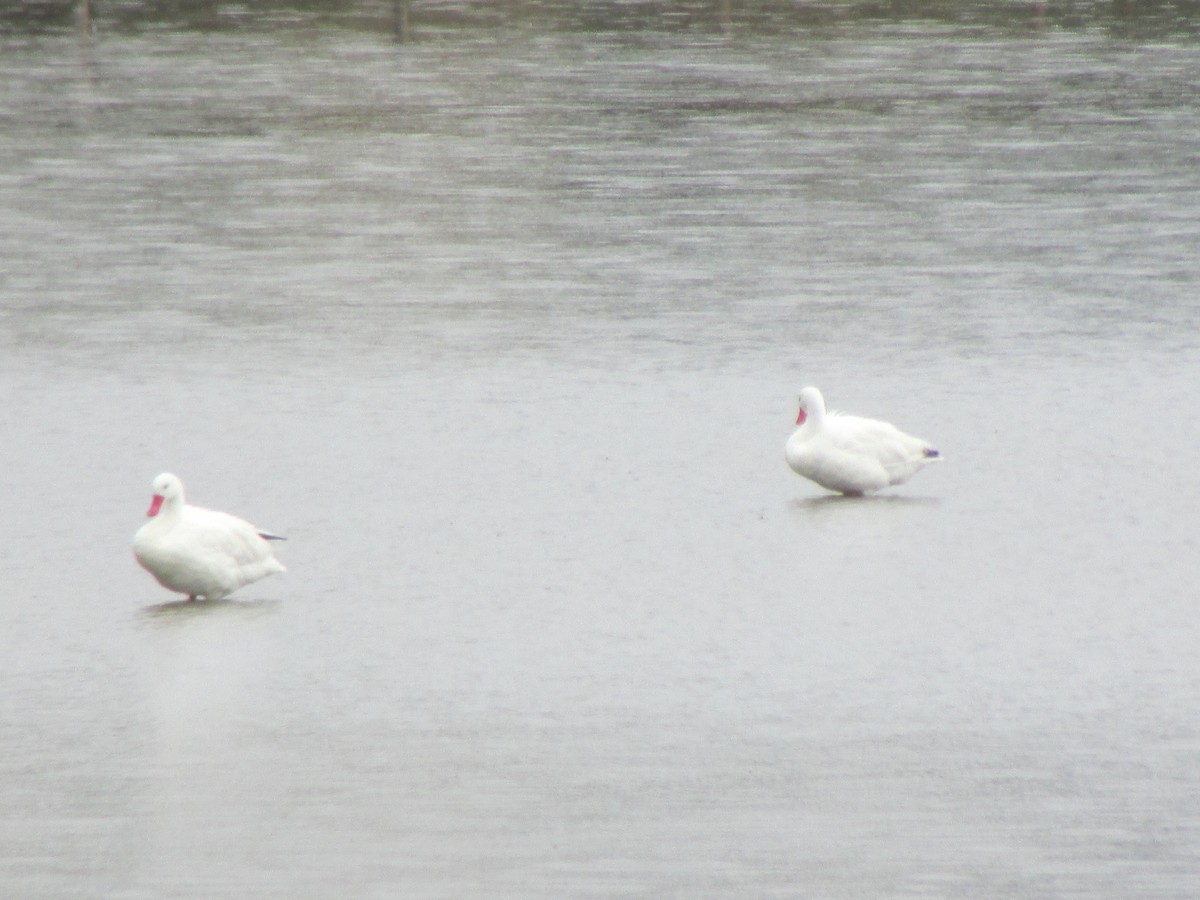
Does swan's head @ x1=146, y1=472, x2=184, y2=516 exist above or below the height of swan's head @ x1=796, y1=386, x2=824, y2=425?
above

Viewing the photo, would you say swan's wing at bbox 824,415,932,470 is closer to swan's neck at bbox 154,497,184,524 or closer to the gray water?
the gray water

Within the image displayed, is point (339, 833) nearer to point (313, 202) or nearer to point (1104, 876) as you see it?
point (1104, 876)

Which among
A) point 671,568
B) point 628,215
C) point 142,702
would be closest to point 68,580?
point 142,702

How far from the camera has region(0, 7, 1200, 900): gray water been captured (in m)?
5.73

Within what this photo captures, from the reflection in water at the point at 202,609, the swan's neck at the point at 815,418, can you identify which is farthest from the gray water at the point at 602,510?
the swan's neck at the point at 815,418

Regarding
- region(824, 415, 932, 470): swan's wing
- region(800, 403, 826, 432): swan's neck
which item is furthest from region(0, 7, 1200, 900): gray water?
region(800, 403, 826, 432): swan's neck

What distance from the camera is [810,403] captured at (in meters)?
9.17

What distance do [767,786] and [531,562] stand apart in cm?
236

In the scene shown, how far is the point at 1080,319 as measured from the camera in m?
12.5

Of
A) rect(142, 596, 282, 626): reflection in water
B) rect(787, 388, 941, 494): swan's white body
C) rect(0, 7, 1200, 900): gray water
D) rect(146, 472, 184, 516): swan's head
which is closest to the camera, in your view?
rect(0, 7, 1200, 900): gray water

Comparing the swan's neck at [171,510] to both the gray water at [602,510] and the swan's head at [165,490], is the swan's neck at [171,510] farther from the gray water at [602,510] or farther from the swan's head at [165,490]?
the gray water at [602,510]

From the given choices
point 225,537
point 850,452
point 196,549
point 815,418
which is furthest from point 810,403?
point 196,549

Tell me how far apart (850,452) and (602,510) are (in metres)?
1.00

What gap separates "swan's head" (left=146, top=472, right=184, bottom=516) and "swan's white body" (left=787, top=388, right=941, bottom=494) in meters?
2.53
